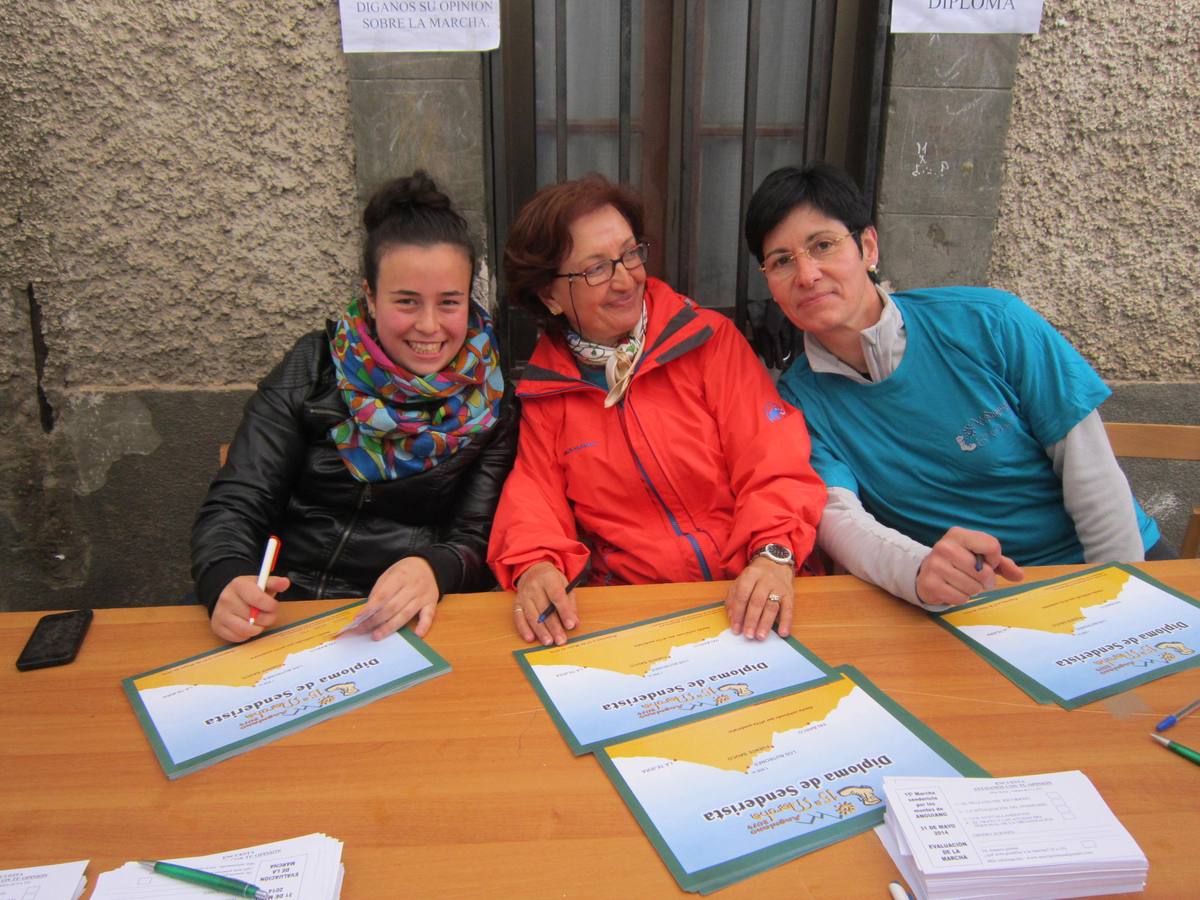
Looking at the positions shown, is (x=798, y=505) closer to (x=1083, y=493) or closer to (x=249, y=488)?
(x=1083, y=493)

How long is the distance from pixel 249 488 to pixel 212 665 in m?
0.59

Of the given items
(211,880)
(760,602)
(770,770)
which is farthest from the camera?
(760,602)

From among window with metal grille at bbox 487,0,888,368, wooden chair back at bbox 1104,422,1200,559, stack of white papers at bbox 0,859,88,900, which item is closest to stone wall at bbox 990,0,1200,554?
window with metal grille at bbox 487,0,888,368

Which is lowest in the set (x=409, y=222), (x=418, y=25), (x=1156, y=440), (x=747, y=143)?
(x=1156, y=440)

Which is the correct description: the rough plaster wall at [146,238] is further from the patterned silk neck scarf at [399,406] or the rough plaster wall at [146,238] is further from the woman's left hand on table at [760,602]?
the woman's left hand on table at [760,602]

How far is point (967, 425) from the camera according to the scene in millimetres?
1789

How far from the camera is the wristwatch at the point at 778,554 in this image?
4.83ft

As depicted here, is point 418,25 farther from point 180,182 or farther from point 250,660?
point 250,660

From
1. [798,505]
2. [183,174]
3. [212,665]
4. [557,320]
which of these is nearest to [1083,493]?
[798,505]

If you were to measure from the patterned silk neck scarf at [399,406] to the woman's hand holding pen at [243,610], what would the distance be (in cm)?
51

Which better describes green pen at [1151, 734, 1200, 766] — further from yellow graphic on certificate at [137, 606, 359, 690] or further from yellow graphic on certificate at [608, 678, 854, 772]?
yellow graphic on certificate at [137, 606, 359, 690]

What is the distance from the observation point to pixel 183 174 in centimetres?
228

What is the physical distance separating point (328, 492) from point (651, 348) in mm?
826

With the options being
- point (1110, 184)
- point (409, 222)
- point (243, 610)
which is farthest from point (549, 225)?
point (1110, 184)
